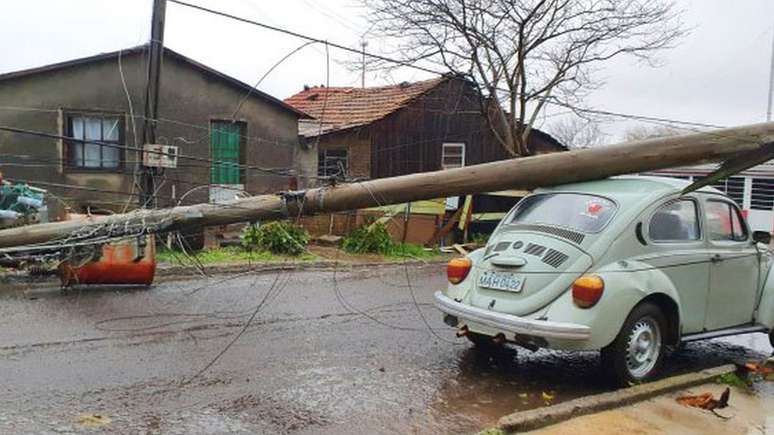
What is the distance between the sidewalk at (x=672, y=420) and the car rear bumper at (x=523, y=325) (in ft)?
2.28

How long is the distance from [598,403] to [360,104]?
19.4m

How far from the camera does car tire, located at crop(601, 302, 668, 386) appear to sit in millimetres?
6230

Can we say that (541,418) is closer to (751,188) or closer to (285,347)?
(285,347)

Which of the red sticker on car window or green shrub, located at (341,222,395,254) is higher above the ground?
the red sticker on car window

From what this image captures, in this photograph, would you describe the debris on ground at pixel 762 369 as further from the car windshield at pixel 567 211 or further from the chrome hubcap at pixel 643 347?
the car windshield at pixel 567 211

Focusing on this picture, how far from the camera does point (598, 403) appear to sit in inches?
221

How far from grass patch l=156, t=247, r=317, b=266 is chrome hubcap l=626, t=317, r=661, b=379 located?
8326mm

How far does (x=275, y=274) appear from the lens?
12.7 m

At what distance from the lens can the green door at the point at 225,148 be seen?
58.1ft

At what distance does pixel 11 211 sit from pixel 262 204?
511cm

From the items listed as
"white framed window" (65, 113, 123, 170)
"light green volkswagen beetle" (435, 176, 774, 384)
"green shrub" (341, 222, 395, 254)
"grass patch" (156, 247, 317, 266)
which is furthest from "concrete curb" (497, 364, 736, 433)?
"white framed window" (65, 113, 123, 170)

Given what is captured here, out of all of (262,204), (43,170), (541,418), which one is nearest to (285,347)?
(262,204)

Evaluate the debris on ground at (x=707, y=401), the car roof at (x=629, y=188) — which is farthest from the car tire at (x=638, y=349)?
the car roof at (x=629, y=188)

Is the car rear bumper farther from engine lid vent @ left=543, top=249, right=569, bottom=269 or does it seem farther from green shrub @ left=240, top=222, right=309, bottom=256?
green shrub @ left=240, top=222, right=309, bottom=256
